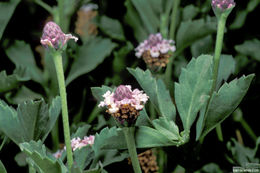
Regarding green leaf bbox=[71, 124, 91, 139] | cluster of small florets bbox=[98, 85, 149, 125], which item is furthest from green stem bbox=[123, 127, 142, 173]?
green leaf bbox=[71, 124, 91, 139]

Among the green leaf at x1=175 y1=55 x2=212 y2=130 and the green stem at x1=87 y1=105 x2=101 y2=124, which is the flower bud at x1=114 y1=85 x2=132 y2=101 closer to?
the green leaf at x1=175 y1=55 x2=212 y2=130

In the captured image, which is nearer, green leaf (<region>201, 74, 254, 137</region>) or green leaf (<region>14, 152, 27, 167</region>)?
green leaf (<region>201, 74, 254, 137</region>)

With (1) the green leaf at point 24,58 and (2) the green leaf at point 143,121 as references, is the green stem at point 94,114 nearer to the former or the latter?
(1) the green leaf at point 24,58

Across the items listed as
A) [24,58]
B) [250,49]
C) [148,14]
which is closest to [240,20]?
[250,49]

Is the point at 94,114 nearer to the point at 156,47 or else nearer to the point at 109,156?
the point at 156,47

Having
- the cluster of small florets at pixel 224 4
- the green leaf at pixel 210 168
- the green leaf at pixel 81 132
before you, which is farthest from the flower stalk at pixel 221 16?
the green leaf at pixel 210 168

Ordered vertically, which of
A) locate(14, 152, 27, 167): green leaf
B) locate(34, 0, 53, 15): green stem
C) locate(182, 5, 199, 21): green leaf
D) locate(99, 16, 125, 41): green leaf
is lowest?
locate(14, 152, 27, 167): green leaf
